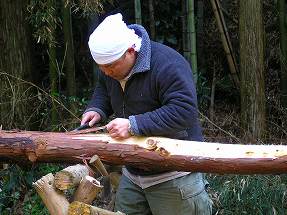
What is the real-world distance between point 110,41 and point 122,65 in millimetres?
169

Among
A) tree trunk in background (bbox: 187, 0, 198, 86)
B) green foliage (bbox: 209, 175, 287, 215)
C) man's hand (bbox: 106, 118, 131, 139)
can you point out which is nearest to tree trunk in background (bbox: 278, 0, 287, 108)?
tree trunk in background (bbox: 187, 0, 198, 86)

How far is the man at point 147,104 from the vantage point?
268 cm

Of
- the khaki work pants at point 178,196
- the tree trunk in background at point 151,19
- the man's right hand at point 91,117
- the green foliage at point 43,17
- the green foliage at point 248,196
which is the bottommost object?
the green foliage at point 248,196

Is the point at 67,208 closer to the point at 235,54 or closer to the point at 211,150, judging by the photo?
the point at 211,150

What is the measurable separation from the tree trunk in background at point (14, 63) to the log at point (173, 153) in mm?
2384

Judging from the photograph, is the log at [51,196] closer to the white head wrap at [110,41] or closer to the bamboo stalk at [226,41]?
the white head wrap at [110,41]

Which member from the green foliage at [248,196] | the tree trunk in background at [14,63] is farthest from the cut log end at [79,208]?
the tree trunk in background at [14,63]

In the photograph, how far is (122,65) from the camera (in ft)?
9.11

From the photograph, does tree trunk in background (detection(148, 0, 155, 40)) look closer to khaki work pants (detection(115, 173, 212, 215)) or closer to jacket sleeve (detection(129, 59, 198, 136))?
khaki work pants (detection(115, 173, 212, 215))

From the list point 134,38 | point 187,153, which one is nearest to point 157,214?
point 187,153

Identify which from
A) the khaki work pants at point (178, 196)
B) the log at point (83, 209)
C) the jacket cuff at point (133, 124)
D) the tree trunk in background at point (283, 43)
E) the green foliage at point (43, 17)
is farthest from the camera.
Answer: the tree trunk in background at point (283, 43)

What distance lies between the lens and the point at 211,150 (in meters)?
2.79

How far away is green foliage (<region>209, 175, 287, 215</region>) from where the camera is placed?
4324 mm

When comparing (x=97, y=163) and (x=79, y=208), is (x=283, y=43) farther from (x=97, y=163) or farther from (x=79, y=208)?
(x=79, y=208)
